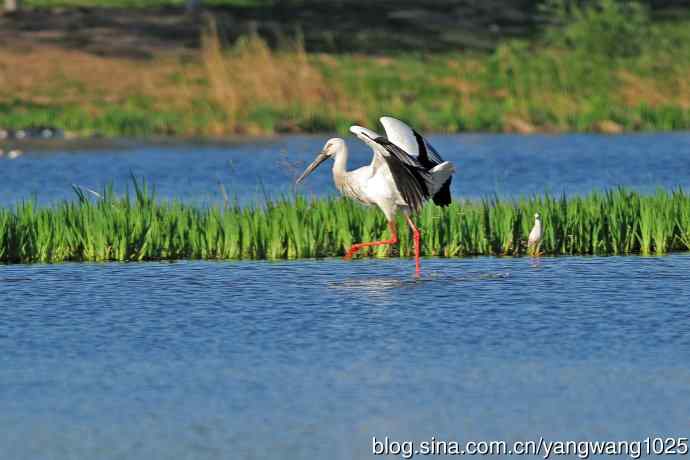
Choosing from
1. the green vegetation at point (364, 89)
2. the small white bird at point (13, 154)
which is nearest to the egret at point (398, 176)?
the small white bird at point (13, 154)

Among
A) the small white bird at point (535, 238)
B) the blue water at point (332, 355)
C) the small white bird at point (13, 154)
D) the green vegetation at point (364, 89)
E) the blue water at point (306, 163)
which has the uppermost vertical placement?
the green vegetation at point (364, 89)

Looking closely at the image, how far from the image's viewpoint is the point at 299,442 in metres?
8.27

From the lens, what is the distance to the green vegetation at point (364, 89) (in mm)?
35938

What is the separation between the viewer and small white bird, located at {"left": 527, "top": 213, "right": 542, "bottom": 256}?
1571 cm

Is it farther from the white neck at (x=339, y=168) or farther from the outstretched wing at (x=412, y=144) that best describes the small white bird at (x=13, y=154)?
the outstretched wing at (x=412, y=144)

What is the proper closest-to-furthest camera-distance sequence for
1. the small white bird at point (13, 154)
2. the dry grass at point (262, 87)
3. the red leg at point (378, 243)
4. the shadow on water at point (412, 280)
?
the shadow on water at point (412, 280) < the red leg at point (378, 243) < the small white bird at point (13, 154) < the dry grass at point (262, 87)

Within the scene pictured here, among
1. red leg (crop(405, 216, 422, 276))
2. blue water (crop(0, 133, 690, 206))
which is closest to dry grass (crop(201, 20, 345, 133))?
blue water (crop(0, 133, 690, 206))

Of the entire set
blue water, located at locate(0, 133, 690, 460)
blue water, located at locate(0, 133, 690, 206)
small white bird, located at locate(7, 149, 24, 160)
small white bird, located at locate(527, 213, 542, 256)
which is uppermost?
small white bird, located at locate(7, 149, 24, 160)

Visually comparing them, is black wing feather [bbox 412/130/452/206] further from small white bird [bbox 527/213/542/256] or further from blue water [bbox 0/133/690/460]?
small white bird [bbox 527/213/542/256]

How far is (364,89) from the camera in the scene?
40.5 meters

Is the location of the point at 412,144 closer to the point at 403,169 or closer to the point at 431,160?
the point at 431,160

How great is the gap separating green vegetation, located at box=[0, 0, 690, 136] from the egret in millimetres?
19773

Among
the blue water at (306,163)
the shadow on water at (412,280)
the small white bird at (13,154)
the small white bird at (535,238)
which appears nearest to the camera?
the shadow on water at (412,280)

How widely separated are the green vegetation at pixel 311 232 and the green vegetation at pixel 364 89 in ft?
59.8
